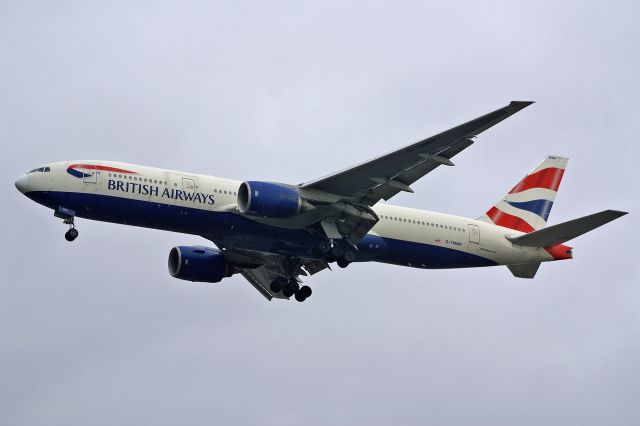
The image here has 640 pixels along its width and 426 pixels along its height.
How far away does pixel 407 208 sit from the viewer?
48.7 metres

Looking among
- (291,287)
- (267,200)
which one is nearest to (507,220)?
(291,287)

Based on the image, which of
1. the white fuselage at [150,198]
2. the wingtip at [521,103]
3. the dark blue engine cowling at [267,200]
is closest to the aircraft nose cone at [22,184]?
the white fuselage at [150,198]

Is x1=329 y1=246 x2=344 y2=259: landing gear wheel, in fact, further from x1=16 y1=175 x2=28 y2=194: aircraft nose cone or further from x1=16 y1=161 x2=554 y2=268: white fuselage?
x1=16 y1=175 x2=28 y2=194: aircraft nose cone

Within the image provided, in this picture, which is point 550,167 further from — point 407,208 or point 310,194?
point 310,194

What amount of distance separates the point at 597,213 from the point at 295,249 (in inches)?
482

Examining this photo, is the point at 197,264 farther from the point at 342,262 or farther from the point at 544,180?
the point at 544,180

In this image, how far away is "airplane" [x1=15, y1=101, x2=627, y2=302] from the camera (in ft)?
140

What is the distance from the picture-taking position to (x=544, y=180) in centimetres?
5406

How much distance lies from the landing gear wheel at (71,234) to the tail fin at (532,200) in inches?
742

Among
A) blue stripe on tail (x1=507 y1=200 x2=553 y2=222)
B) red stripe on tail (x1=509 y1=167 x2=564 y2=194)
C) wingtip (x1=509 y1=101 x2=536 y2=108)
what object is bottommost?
wingtip (x1=509 y1=101 x2=536 y2=108)

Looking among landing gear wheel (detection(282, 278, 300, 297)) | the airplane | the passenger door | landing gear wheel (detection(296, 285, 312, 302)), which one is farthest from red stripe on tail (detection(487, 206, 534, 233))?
landing gear wheel (detection(282, 278, 300, 297))

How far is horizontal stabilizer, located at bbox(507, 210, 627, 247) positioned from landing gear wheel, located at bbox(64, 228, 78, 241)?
62.3ft

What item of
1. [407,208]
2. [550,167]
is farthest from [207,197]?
[550,167]

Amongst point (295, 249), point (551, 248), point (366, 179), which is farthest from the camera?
point (551, 248)
